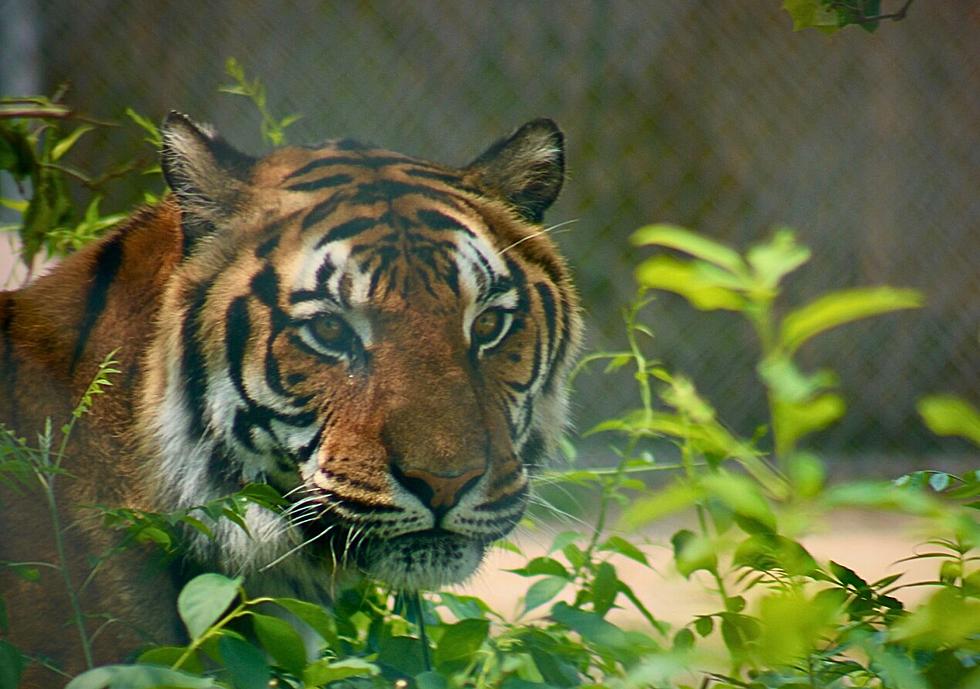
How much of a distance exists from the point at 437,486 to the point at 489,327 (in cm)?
21

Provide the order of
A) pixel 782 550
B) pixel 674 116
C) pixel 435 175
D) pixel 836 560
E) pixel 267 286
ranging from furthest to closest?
pixel 674 116, pixel 836 560, pixel 435 175, pixel 267 286, pixel 782 550

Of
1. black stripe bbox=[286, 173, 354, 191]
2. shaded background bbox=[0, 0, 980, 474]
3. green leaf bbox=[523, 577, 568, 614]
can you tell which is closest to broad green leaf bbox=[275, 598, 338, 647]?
green leaf bbox=[523, 577, 568, 614]

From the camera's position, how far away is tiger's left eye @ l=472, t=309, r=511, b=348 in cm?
120

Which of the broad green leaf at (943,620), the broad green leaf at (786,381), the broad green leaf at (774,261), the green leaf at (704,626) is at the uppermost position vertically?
the broad green leaf at (774,261)

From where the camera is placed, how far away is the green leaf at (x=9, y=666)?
82cm

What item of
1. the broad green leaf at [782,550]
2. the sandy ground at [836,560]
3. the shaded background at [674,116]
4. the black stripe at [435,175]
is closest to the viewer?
the broad green leaf at [782,550]

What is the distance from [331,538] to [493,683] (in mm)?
241

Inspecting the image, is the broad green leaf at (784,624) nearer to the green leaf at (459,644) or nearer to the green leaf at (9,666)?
the green leaf at (459,644)

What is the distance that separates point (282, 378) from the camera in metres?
1.17

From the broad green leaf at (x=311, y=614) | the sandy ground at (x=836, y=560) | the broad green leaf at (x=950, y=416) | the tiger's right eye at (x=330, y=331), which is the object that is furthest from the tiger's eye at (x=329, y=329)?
the sandy ground at (x=836, y=560)

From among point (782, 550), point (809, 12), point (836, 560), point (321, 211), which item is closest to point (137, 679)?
point (782, 550)

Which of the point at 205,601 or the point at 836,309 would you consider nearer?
the point at 836,309

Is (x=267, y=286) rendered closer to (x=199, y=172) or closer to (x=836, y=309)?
(x=199, y=172)

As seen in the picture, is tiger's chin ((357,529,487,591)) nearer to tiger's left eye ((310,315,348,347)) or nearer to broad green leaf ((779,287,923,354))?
tiger's left eye ((310,315,348,347))
